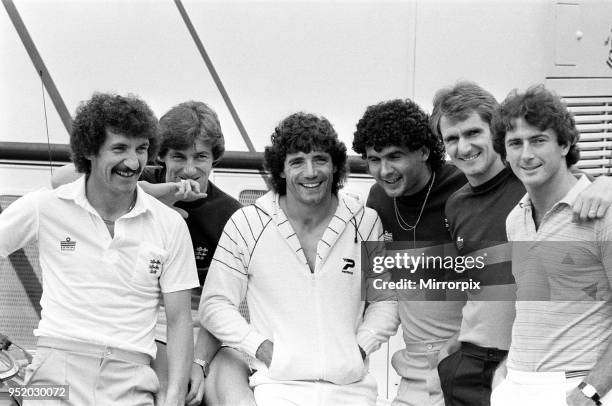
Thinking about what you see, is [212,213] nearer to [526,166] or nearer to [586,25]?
[526,166]

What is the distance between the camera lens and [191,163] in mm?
3818

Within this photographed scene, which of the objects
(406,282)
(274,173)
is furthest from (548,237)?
(274,173)

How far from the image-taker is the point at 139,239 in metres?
3.29

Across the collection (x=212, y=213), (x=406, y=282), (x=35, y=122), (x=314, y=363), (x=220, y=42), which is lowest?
(x=314, y=363)

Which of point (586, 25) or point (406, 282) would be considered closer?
point (406, 282)

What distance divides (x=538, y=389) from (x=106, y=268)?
1456mm

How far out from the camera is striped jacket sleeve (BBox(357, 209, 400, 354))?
3.46 m

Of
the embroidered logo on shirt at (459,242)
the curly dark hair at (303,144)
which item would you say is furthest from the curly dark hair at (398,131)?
the embroidered logo on shirt at (459,242)

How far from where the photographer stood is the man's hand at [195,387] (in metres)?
3.39

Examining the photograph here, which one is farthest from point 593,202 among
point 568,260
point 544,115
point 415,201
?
point 415,201

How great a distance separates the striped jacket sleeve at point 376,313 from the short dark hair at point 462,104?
0.43m

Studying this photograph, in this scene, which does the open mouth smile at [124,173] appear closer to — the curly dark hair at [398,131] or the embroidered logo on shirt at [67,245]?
the embroidered logo on shirt at [67,245]

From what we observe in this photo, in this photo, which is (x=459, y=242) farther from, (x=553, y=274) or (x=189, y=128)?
(x=189, y=128)

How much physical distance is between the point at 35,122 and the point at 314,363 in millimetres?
1641
